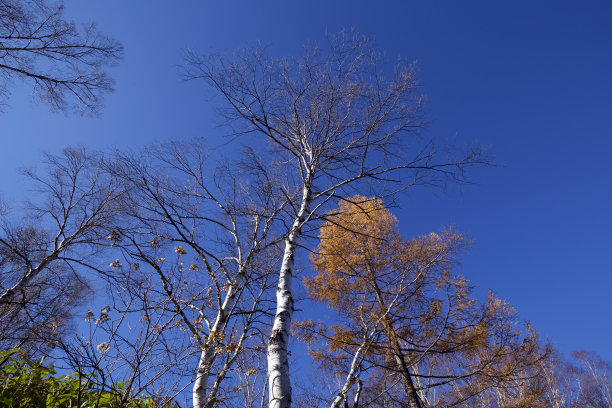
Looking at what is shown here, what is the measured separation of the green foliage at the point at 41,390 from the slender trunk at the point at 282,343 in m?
1.07

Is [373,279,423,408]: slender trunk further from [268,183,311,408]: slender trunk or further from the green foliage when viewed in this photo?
the green foliage

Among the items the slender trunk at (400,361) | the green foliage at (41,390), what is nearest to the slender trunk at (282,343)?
the green foliage at (41,390)

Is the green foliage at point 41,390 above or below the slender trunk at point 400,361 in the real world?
below

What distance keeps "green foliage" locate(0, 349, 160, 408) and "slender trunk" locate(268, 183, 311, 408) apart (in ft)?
3.52

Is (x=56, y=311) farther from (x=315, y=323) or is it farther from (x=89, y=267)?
(x=315, y=323)

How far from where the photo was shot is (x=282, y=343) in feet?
8.63

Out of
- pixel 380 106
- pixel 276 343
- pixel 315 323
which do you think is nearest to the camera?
pixel 276 343

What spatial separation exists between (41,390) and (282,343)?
2061 millimetres

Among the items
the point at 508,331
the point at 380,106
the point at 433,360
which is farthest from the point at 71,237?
the point at 508,331

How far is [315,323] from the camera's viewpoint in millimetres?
5980

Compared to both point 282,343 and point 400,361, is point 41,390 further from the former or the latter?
point 400,361

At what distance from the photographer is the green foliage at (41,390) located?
233 centimetres

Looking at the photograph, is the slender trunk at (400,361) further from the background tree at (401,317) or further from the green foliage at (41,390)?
the green foliage at (41,390)

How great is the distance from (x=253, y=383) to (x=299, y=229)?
5970mm
